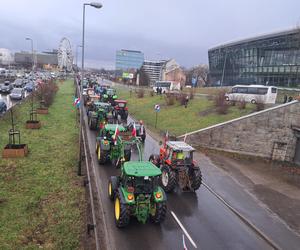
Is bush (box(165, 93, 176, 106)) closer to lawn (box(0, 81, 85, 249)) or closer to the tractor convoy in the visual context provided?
the tractor convoy

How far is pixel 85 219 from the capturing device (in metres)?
10.3

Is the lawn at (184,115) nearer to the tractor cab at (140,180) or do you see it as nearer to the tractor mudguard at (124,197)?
the tractor cab at (140,180)

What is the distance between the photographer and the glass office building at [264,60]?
60.6 meters

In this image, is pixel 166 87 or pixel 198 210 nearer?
pixel 198 210

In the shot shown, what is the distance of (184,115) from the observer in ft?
107

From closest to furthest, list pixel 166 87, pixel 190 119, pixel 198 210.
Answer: pixel 198 210, pixel 190 119, pixel 166 87

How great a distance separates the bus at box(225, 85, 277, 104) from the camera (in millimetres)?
34562

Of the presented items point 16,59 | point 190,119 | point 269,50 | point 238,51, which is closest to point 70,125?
point 190,119

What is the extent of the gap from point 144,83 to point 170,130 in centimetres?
6089

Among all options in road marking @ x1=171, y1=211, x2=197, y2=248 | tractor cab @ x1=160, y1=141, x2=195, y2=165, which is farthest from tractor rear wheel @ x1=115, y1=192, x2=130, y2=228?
tractor cab @ x1=160, y1=141, x2=195, y2=165

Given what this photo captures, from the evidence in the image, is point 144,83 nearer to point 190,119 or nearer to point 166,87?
point 166,87

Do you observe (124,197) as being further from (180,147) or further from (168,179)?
(180,147)

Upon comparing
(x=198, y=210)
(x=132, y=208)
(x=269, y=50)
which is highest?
(x=269, y=50)

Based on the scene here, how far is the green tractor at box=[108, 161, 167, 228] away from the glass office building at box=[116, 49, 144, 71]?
5142 inches
